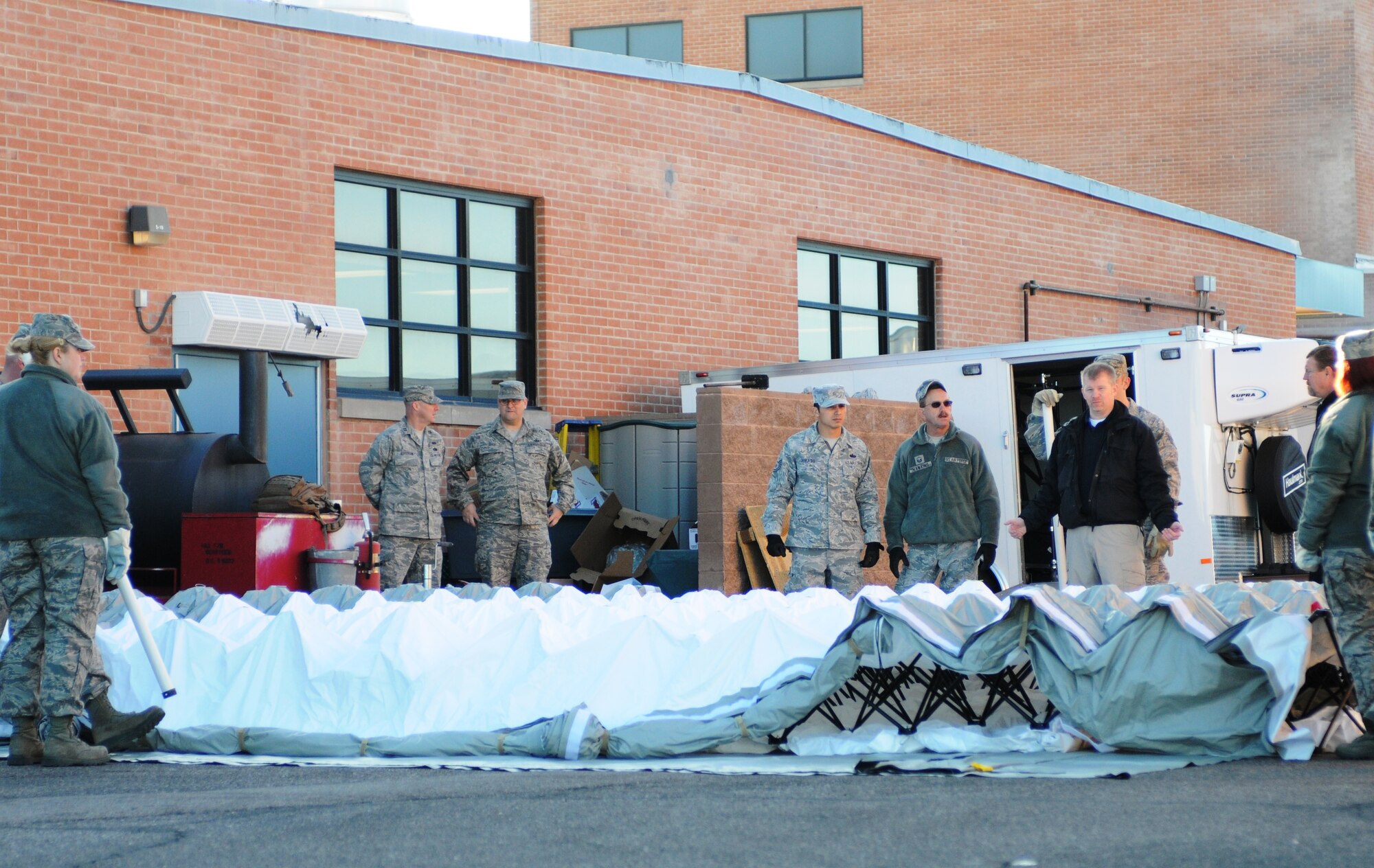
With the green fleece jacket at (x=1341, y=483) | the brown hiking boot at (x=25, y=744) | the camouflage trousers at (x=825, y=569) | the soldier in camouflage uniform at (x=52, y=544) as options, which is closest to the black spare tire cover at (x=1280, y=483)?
the camouflage trousers at (x=825, y=569)

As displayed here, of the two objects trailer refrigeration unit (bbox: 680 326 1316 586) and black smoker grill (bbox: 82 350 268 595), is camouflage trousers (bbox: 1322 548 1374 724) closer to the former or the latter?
trailer refrigeration unit (bbox: 680 326 1316 586)

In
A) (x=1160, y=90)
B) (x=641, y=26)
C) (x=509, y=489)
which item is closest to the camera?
(x=509, y=489)

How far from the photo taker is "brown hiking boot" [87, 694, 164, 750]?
26.4 ft

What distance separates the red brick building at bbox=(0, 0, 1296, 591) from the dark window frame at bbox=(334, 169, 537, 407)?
0.09 feet

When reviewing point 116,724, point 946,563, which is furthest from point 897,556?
point 116,724

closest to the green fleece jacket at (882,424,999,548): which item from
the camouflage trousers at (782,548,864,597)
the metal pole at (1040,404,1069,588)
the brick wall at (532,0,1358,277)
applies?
the camouflage trousers at (782,548,864,597)

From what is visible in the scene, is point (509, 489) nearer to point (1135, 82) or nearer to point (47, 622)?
point (47, 622)

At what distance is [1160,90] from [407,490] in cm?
2390

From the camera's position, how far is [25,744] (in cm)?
780

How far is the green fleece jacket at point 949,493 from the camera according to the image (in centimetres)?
1135

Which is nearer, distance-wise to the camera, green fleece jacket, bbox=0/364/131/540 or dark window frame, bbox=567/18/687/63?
green fleece jacket, bbox=0/364/131/540

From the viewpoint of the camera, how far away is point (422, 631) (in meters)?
8.41

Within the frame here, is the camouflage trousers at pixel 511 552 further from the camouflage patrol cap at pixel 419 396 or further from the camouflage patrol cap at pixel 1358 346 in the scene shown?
the camouflage patrol cap at pixel 1358 346

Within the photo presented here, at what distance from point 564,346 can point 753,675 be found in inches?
356
